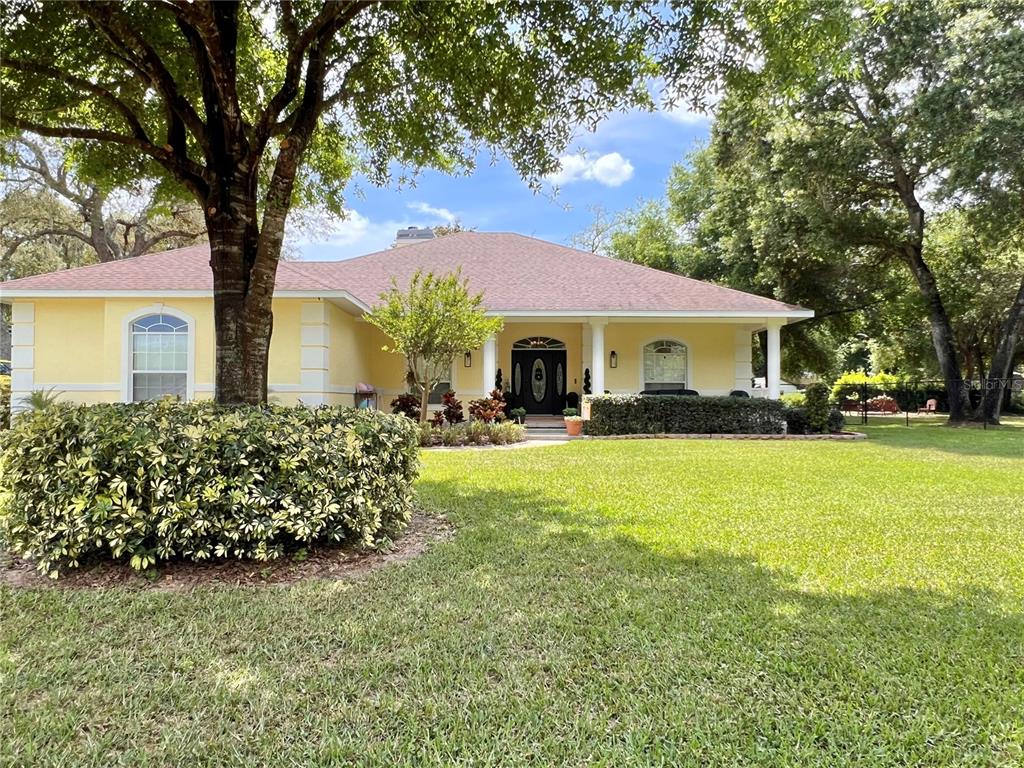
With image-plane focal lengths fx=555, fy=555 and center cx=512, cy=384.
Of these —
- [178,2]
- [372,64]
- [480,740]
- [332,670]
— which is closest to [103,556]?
[332,670]

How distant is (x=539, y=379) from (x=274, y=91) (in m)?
11.3

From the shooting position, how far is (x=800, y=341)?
69.9 ft

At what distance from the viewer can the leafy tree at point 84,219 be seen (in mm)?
21812

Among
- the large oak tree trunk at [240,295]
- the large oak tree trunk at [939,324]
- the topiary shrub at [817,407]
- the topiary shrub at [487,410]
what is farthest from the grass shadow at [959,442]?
the large oak tree trunk at [240,295]

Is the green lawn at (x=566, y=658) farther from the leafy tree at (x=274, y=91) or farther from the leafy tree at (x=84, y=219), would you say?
the leafy tree at (x=84, y=219)

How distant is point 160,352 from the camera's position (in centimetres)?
1224

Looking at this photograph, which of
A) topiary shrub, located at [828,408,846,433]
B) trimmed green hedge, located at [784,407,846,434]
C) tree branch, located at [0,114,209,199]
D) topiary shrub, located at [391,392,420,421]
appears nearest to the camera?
tree branch, located at [0,114,209,199]

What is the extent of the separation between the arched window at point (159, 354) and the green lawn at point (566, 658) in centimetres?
973

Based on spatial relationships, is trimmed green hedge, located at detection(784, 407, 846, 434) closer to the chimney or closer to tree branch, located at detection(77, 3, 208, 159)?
tree branch, located at detection(77, 3, 208, 159)

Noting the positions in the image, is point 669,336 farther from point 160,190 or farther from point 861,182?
point 160,190

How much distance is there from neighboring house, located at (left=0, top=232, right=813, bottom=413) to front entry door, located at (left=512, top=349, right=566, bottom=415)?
0.10 feet

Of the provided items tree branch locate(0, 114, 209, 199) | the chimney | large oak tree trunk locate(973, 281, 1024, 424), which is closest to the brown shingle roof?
the chimney

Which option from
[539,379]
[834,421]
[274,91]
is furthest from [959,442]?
[274,91]

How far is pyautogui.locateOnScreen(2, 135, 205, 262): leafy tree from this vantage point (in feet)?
71.6
